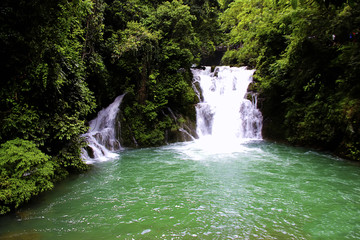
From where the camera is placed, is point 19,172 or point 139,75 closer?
point 19,172

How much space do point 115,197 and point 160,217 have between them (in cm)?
160

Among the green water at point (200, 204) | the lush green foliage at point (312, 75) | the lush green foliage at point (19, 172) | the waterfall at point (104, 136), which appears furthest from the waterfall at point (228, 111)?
the lush green foliage at point (19, 172)

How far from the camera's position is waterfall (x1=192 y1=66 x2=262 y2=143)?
1466 cm

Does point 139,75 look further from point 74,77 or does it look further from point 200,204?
point 200,204

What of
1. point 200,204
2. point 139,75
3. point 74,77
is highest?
point 139,75

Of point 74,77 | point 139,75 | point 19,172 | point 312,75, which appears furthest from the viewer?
point 139,75

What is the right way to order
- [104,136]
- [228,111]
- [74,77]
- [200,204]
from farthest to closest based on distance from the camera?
1. [228,111]
2. [104,136]
3. [74,77]
4. [200,204]

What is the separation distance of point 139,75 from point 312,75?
956 cm

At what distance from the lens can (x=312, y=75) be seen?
9695mm

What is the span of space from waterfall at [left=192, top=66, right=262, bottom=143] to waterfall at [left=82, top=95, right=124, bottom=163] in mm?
5653

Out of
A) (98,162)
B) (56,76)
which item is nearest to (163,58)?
(98,162)

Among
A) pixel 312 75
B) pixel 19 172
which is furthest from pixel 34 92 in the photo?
pixel 312 75

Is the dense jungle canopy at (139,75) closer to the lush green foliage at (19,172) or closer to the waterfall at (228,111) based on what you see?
the lush green foliage at (19,172)

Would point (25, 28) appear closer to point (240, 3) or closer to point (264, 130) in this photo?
point (264, 130)
